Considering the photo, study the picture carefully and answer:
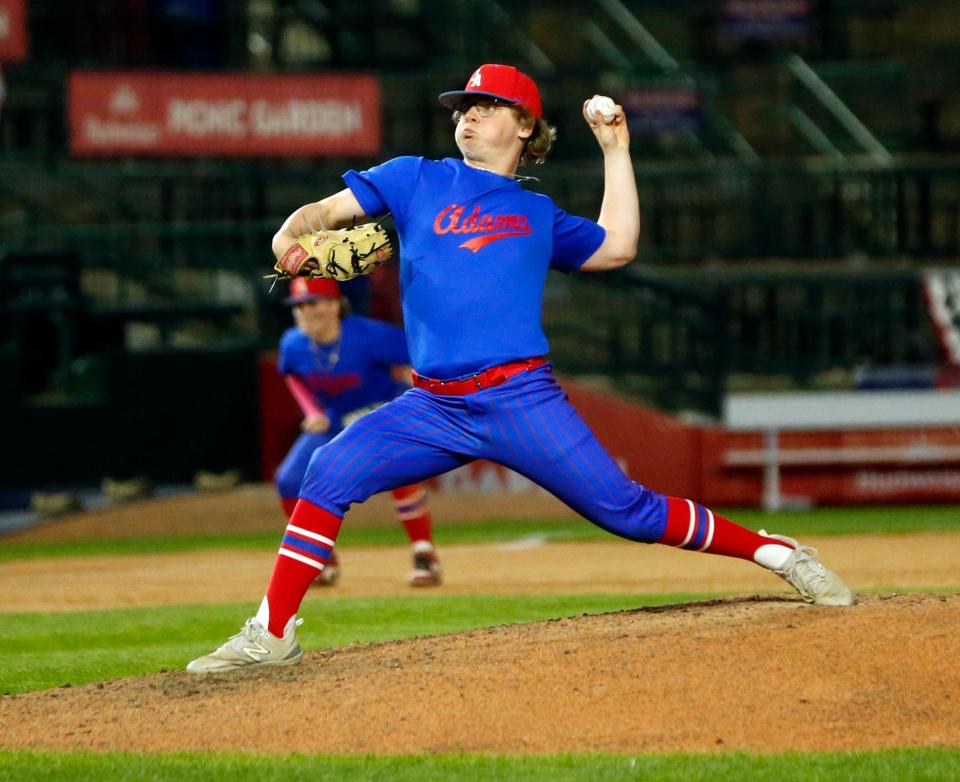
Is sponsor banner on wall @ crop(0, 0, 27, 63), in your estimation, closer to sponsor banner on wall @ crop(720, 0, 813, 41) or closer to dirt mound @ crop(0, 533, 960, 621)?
dirt mound @ crop(0, 533, 960, 621)

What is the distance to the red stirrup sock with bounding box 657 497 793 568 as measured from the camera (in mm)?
6145

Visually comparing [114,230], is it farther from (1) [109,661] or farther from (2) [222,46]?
(1) [109,661]

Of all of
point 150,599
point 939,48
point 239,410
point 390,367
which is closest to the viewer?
point 150,599

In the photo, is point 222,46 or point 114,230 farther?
point 222,46

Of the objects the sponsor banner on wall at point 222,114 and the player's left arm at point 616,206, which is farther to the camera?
the sponsor banner on wall at point 222,114

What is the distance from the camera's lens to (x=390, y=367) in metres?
10.7

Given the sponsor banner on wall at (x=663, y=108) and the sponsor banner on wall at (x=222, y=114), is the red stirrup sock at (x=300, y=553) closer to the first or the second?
the sponsor banner on wall at (x=222, y=114)

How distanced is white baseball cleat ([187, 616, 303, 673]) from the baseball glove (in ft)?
3.94

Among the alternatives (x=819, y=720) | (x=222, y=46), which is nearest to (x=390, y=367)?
(x=819, y=720)

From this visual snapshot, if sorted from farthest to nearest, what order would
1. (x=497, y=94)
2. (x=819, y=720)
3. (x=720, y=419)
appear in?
(x=720, y=419) → (x=497, y=94) → (x=819, y=720)

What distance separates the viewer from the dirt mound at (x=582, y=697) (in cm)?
531

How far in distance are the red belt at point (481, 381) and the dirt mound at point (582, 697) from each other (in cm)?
93

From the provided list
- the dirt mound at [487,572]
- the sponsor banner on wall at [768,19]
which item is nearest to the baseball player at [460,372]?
the dirt mound at [487,572]

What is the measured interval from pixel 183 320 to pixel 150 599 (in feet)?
32.9
